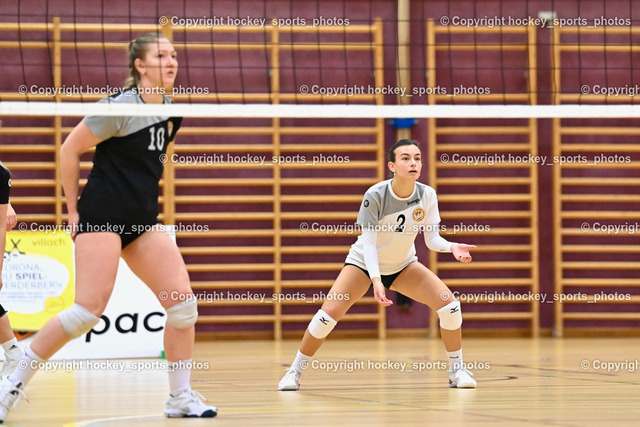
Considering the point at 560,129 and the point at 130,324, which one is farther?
the point at 560,129

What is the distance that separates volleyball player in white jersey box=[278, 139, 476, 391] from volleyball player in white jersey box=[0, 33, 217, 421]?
1.42 m

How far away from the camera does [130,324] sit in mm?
7637

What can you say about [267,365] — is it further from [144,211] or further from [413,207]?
[144,211]

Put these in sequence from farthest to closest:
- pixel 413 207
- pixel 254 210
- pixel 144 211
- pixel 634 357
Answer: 1. pixel 254 210
2. pixel 634 357
3. pixel 413 207
4. pixel 144 211

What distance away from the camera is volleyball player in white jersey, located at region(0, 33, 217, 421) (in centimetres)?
365

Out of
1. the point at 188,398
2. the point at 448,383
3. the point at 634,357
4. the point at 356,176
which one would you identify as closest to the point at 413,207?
the point at 448,383

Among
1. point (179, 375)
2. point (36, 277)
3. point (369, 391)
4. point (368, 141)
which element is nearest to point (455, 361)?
point (369, 391)

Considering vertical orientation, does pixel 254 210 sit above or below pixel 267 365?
above

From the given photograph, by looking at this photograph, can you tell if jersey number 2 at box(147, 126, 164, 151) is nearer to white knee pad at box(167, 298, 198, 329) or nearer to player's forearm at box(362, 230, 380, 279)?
white knee pad at box(167, 298, 198, 329)

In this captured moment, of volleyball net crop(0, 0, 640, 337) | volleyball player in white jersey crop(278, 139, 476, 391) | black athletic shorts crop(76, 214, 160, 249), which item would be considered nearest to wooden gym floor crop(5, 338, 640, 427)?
volleyball player in white jersey crop(278, 139, 476, 391)

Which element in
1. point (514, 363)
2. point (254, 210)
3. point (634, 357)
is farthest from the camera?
point (254, 210)

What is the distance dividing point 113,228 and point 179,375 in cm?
67

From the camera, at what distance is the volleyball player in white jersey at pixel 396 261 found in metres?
5.21

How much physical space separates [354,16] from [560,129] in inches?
94.7
